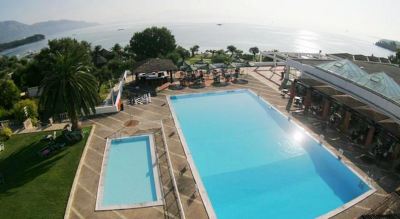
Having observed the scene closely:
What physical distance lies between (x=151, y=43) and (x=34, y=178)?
4465cm

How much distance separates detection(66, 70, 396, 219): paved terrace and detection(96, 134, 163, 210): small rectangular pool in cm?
46

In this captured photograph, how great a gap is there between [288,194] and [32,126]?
2446 cm

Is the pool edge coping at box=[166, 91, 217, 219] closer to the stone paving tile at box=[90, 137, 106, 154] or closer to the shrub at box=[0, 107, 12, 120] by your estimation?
the stone paving tile at box=[90, 137, 106, 154]

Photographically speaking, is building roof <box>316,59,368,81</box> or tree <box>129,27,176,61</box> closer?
building roof <box>316,59,368,81</box>

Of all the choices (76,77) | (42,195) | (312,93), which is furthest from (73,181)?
(312,93)

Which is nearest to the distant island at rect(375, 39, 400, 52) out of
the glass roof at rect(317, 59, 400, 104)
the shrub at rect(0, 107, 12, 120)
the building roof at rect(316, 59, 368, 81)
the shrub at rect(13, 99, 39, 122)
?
the building roof at rect(316, 59, 368, 81)

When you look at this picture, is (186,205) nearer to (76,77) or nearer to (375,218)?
(375,218)

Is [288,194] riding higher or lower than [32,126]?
lower

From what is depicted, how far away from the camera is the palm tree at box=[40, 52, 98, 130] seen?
Answer: 21.7 metres

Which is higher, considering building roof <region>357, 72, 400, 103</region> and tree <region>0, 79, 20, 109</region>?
building roof <region>357, 72, 400, 103</region>

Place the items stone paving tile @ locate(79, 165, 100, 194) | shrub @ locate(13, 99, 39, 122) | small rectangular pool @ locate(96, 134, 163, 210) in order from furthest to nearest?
shrub @ locate(13, 99, 39, 122) < stone paving tile @ locate(79, 165, 100, 194) < small rectangular pool @ locate(96, 134, 163, 210)

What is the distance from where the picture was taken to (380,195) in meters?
16.3

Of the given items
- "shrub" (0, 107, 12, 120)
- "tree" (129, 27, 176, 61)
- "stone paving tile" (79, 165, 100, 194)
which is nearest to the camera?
"stone paving tile" (79, 165, 100, 194)

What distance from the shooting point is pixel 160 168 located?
18.8m
